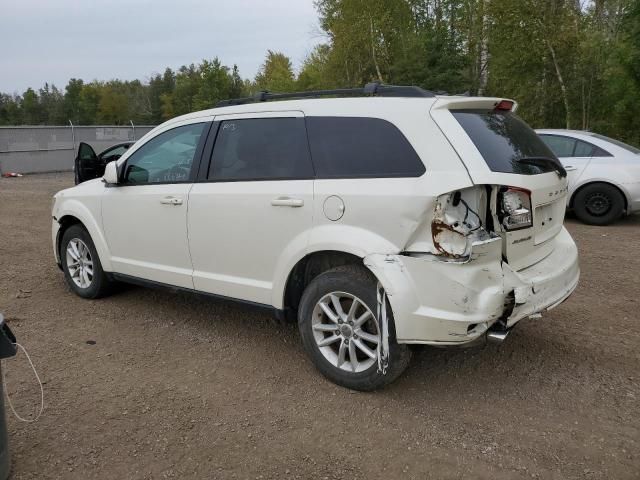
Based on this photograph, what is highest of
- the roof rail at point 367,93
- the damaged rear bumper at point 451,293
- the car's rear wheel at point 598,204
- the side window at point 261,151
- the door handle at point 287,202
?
the roof rail at point 367,93

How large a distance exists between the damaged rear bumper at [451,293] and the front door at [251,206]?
71 cm

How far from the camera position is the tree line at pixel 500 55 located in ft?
51.4

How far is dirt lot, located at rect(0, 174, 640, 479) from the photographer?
2832mm

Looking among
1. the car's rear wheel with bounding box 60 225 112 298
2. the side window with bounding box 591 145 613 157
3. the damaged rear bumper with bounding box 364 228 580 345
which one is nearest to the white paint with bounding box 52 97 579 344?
the damaged rear bumper with bounding box 364 228 580 345

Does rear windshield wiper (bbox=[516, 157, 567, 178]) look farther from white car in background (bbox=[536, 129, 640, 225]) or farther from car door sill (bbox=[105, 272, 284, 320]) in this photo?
white car in background (bbox=[536, 129, 640, 225])

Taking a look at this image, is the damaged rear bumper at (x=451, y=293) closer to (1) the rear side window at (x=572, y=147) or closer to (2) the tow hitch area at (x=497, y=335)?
(2) the tow hitch area at (x=497, y=335)

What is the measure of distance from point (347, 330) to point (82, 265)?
3.14 metres

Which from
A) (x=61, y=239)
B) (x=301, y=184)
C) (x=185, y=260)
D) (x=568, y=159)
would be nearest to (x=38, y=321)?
(x=61, y=239)

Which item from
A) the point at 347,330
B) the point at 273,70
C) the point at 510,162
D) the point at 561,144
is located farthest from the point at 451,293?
the point at 273,70

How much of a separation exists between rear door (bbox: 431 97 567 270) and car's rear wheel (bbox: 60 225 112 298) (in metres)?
3.54

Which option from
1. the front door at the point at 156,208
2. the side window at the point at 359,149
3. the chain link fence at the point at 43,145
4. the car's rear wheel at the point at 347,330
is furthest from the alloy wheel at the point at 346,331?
the chain link fence at the point at 43,145

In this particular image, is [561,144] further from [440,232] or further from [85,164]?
[85,164]

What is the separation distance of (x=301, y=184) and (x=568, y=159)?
6.98 metres

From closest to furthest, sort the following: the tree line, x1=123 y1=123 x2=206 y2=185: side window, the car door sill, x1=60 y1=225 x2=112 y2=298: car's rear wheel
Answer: the car door sill
x1=123 y1=123 x2=206 y2=185: side window
x1=60 y1=225 x2=112 y2=298: car's rear wheel
the tree line
